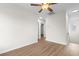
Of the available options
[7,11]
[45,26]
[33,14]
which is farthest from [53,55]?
[7,11]

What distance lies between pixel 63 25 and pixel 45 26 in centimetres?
→ 32

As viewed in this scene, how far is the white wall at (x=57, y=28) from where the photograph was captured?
1.63m

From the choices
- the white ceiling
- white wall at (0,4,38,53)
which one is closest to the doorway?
white wall at (0,4,38,53)

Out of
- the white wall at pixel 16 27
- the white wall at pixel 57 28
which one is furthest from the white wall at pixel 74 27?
the white wall at pixel 16 27

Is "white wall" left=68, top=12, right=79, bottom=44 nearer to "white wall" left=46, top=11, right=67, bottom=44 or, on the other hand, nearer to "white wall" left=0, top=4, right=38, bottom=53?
"white wall" left=46, top=11, right=67, bottom=44

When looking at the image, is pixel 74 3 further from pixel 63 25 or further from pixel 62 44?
pixel 62 44

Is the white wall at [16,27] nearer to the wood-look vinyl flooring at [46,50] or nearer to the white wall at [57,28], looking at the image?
the wood-look vinyl flooring at [46,50]

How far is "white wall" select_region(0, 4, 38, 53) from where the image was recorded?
153 cm

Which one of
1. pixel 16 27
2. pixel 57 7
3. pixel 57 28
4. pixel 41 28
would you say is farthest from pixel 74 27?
pixel 16 27

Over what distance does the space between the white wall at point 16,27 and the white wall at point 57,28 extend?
0.78ft

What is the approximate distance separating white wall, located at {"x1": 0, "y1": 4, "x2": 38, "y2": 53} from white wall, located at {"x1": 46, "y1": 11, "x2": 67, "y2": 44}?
0.24 m

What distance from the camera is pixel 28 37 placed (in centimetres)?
174

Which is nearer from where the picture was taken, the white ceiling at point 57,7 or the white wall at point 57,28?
the white ceiling at point 57,7

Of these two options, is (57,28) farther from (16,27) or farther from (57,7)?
(16,27)
